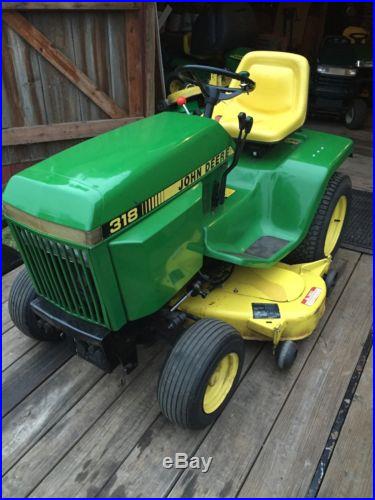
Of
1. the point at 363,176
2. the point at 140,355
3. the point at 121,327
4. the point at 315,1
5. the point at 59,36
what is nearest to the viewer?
the point at 121,327

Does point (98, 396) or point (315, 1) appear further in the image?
point (315, 1)

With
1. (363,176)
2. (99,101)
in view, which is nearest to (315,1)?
(363,176)

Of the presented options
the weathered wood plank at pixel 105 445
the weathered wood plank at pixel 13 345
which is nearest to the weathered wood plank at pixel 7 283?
the weathered wood plank at pixel 13 345

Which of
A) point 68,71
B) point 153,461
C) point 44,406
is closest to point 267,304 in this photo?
point 153,461

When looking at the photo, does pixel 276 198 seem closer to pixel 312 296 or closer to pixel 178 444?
pixel 312 296

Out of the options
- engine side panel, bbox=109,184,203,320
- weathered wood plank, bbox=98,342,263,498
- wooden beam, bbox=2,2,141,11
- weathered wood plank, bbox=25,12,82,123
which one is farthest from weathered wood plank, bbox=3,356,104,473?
wooden beam, bbox=2,2,141,11

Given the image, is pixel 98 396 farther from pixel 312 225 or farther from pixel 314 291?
pixel 312 225

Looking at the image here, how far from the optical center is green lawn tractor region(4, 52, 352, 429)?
1.52 meters

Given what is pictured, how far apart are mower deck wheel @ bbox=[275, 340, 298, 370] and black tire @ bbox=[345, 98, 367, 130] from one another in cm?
398

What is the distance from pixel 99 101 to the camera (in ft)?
12.2

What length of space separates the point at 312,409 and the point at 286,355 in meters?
0.24

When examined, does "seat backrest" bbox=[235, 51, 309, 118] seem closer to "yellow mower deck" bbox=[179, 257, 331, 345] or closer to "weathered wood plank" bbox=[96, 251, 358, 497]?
"yellow mower deck" bbox=[179, 257, 331, 345]

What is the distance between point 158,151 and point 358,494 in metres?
1.44

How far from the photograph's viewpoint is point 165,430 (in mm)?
1808
